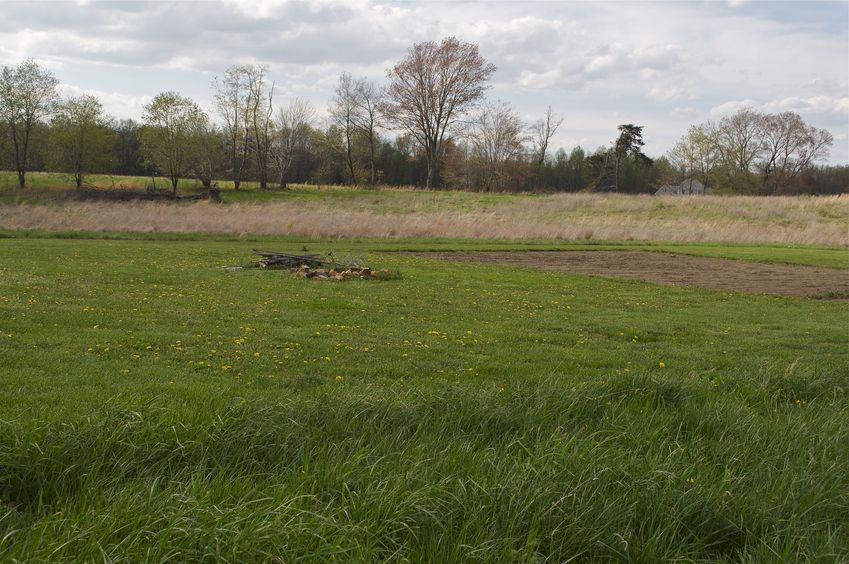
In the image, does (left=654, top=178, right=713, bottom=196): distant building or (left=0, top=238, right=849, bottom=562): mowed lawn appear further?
(left=654, top=178, right=713, bottom=196): distant building

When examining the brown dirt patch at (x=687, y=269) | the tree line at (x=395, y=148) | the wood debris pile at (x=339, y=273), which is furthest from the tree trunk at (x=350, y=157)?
the wood debris pile at (x=339, y=273)

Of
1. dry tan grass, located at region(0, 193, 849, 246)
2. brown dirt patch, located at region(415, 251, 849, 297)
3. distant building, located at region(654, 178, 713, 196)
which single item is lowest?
brown dirt patch, located at region(415, 251, 849, 297)

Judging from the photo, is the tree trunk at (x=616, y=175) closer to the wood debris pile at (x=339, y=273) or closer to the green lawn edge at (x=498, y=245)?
the green lawn edge at (x=498, y=245)

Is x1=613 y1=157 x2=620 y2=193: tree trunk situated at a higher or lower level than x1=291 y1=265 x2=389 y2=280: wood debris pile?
higher

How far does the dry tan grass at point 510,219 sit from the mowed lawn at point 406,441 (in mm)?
23643

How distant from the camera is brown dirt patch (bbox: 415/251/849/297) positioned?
20188mm

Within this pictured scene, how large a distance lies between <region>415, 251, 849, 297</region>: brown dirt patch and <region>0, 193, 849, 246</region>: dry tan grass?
807 centimetres

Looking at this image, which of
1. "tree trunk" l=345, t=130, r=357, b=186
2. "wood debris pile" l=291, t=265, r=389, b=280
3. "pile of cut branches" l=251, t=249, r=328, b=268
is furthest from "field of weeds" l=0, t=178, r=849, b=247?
"wood debris pile" l=291, t=265, r=389, b=280

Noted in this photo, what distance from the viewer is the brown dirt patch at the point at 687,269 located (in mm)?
20188

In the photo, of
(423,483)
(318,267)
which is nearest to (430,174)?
(318,267)

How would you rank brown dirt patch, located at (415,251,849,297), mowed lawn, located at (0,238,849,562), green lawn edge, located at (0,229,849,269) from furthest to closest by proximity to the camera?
green lawn edge, located at (0,229,849,269)
brown dirt patch, located at (415,251,849,297)
mowed lawn, located at (0,238,849,562)

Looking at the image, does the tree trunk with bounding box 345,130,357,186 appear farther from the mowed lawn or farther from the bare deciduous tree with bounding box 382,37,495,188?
the mowed lawn

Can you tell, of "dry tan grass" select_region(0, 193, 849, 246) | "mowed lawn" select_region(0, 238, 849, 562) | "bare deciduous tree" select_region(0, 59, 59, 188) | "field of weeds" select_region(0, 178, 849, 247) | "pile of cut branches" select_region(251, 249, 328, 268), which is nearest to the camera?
"mowed lawn" select_region(0, 238, 849, 562)

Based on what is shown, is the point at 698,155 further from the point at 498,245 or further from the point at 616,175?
the point at 498,245
